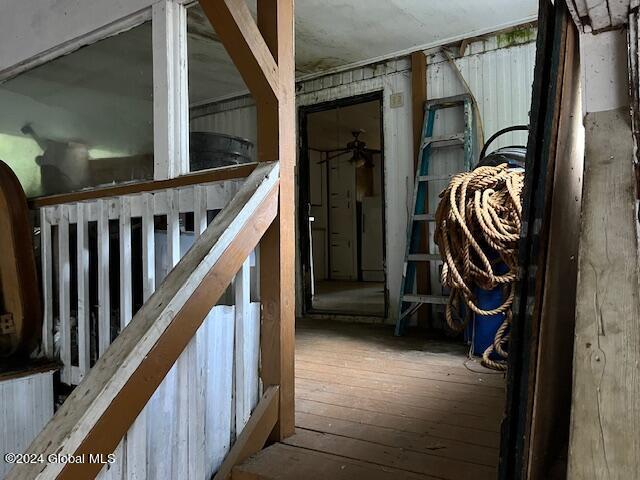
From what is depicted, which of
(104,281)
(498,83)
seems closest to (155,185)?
(104,281)

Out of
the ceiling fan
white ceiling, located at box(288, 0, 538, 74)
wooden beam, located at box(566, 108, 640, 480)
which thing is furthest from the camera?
the ceiling fan

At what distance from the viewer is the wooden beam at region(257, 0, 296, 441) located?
150cm

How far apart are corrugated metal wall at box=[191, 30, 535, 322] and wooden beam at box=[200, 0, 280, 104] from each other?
6.90ft

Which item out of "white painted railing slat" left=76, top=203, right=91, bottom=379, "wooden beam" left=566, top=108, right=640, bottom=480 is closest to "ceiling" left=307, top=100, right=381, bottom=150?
"white painted railing slat" left=76, top=203, right=91, bottom=379

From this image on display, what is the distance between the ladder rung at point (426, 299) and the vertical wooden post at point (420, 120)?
0.70 ft

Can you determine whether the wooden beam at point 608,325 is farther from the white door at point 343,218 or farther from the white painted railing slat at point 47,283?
the white door at point 343,218

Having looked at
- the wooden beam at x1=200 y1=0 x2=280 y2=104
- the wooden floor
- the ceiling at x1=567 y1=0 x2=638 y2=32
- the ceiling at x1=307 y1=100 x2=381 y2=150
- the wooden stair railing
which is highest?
the ceiling at x1=307 y1=100 x2=381 y2=150

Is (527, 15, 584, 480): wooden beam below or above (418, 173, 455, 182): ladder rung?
below

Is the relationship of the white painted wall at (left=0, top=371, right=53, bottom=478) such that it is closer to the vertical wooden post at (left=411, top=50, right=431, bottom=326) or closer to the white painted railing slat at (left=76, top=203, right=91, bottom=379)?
the white painted railing slat at (left=76, top=203, right=91, bottom=379)

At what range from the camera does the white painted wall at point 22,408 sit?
204cm

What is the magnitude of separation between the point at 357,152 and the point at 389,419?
5782 mm

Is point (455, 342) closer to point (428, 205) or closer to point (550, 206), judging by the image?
point (428, 205)

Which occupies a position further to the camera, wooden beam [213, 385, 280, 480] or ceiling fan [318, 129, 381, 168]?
ceiling fan [318, 129, 381, 168]

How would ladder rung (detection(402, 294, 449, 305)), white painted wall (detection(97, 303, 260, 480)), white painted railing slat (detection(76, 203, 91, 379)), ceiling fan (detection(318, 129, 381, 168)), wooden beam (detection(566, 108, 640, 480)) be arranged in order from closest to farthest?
wooden beam (detection(566, 108, 640, 480))
white painted wall (detection(97, 303, 260, 480))
white painted railing slat (detection(76, 203, 91, 379))
ladder rung (detection(402, 294, 449, 305))
ceiling fan (detection(318, 129, 381, 168))
